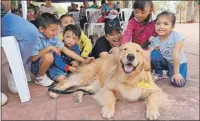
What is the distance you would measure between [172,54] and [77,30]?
4.61ft

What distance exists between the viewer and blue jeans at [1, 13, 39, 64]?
2.84m

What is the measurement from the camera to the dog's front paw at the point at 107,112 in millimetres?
2299

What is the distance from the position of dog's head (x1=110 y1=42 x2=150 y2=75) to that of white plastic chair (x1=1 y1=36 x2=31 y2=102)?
1043mm

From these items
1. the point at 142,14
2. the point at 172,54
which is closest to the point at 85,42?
the point at 142,14

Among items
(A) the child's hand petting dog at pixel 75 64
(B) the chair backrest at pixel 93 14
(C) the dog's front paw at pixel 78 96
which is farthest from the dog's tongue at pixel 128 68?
(B) the chair backrest at pixel 93 14

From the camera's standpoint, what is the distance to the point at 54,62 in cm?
349

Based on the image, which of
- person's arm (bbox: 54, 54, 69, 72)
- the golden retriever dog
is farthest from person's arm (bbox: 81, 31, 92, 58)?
the golden retriever dog

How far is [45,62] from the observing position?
326 centimetres

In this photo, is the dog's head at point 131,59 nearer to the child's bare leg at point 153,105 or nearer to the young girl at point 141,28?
the child's bare leg at point 153,105

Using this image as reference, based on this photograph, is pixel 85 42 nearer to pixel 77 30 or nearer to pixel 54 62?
pixel 77 30

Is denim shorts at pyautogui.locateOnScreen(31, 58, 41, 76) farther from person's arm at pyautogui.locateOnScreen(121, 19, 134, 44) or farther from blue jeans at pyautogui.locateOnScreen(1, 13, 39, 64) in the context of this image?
person's arm at pyautogui.locateOnScreen(121, 19, 134, 44)

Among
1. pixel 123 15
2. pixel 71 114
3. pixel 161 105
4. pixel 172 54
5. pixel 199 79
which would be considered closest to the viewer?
pixel 71 114

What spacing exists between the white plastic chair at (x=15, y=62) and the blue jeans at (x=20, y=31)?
0.75 feet

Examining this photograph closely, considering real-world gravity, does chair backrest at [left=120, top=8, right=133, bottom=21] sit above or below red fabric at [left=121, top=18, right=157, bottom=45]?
above
